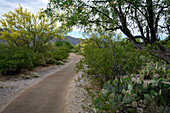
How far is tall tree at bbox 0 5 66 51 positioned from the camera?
419 inches

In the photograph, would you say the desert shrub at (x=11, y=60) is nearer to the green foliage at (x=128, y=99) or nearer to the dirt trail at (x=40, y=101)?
the dirt trail at (x=40, y=101)

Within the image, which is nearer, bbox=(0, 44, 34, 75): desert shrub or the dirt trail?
the dirt trail

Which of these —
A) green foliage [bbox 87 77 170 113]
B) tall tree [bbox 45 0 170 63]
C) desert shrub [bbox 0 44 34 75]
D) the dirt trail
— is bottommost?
the dirt trail

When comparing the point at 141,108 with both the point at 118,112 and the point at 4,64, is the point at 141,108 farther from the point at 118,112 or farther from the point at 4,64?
the point at 4,64

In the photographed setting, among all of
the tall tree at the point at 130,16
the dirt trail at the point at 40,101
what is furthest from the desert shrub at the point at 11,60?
the tall tree at the point at 130,16

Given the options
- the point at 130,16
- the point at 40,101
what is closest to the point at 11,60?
the point at 40,101

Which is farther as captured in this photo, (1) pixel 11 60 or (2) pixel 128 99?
(1) pixel 11 60

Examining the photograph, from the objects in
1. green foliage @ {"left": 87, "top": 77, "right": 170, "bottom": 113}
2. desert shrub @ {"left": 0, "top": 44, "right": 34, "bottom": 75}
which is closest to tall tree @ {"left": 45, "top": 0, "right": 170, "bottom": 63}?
green foliage @ {"left": 87, "top": 77, "right": 170, "bottom": 113}

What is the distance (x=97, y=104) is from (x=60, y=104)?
1.63m

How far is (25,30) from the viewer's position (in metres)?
10.8

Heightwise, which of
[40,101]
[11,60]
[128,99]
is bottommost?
[40,101]

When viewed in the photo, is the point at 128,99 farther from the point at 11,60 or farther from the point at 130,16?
the point at 11,60

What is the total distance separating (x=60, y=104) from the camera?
12.8 feet

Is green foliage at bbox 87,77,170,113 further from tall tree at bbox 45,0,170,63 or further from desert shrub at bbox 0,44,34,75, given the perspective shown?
desert shrub at bbox 0,44,34,75
